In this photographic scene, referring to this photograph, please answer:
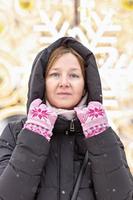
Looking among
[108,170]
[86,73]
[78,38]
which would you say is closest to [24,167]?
[108,170]

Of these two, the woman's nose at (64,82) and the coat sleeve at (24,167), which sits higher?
the woman's nose at (64,82)

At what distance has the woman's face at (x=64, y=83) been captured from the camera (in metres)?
1.50

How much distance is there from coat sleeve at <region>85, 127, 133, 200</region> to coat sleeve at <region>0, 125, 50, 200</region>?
157 millimetres

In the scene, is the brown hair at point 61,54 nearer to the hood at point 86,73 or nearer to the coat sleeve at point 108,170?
the hood at point 86,73

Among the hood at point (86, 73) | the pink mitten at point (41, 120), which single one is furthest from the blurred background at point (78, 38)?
the pink mitten at point (41, 120)

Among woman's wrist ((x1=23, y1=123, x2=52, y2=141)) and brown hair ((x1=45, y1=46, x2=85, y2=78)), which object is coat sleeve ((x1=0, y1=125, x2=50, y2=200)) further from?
brown hair ((x1=45, y1=46, x2=85, y2=78))

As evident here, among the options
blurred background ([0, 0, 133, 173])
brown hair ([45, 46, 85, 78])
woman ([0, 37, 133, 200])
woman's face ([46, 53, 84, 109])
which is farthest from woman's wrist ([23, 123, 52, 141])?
blurred background ([0, 0, 133, 173])

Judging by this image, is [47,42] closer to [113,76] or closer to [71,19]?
[71,19]

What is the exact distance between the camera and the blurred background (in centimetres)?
255

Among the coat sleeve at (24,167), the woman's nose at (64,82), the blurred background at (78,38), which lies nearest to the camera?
the coat sleeve at (24,167)

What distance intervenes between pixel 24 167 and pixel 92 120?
0.89ft

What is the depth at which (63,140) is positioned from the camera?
1.48 metres

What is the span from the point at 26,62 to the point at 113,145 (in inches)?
48.2

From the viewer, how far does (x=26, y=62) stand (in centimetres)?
255
